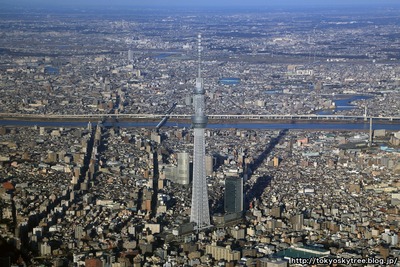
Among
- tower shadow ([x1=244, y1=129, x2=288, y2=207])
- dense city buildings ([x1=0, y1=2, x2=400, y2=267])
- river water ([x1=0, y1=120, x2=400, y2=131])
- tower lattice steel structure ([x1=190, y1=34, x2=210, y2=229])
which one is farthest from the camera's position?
river water ([x1=0, y1=120, x2=400, y2=131])

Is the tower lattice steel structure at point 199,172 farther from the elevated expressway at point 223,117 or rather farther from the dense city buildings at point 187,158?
the elevated expressway at point 223,117

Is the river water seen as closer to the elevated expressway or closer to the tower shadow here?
the elevated expressway

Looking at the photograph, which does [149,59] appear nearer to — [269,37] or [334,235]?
[269,37]

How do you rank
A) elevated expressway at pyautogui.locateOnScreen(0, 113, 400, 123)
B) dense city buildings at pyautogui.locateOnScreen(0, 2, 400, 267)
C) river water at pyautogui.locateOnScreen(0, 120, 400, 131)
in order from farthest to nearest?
1. elevated expressway at pyautogui.locateOnScreen(0, 113, 400, 123)
2. river water at pyautogui.locateOnScreen(0, 120, 400, 131)
3. dense city buildings at pyautogui.locateOnScreen(0, 2, 400, 267)

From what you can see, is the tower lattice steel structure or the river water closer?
the tower lattice steel structure

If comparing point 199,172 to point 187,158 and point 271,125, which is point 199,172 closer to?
point 187,158

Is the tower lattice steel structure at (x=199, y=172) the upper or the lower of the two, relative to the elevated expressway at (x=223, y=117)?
upper

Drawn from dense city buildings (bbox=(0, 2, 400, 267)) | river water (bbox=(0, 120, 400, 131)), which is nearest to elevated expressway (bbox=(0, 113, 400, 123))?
dense city buildings (bbox=(0, 2, 400, 267))

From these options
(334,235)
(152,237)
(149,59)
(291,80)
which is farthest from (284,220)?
(149,59)

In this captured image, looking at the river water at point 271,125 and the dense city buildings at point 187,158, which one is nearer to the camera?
the dense city buildings at point 187,158

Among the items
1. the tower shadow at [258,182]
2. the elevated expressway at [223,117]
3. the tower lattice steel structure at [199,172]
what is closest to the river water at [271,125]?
the elevated expressway at [223,117]
